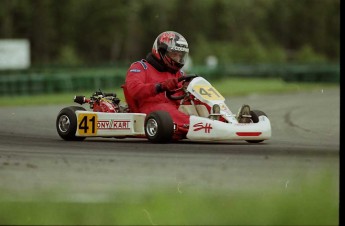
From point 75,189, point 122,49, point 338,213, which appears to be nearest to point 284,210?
point 338,213

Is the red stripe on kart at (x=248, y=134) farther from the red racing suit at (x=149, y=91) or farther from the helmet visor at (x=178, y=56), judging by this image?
the helmet visor at (x=178, y=56)

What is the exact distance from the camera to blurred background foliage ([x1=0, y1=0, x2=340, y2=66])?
248 inches

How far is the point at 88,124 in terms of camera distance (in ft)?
25.7

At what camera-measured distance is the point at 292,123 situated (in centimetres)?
1023

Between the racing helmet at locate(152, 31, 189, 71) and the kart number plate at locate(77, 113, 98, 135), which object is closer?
the racing helmet at locate(152, 31, 189, 71)

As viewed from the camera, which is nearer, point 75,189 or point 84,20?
point 75,189

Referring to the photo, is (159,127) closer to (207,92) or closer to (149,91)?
(149,91)

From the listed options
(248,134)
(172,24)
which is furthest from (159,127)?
(172,24)

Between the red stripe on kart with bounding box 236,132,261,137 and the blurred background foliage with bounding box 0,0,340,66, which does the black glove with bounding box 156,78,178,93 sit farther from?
the blurred background foliage with bounding box 0,0,340,66

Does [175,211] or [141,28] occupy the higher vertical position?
[141,28]

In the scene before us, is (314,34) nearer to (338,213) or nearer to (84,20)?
(84,20)

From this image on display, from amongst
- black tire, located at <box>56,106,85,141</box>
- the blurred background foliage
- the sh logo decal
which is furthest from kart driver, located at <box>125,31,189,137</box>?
black tire, located at <box>56,106,85,141</box>

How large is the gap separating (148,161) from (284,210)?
1.13 metres

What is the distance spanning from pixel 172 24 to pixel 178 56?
970 mm
